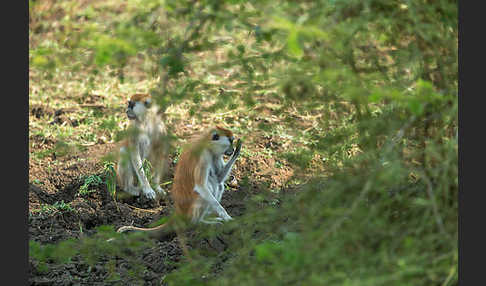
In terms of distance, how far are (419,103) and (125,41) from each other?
1.58m

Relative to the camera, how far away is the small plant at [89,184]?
24.7 ft

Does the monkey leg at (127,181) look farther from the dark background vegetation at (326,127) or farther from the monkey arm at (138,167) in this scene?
the dark background vegetation at (326,127)

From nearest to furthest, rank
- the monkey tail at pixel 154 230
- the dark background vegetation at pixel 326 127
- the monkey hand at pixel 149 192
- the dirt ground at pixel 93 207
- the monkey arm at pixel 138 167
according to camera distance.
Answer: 1. the dark background vegetation at pixel 326 127
2. the dirt ground at pixel 93 207
3. the monkey tail at pixel 154 230
4. the monkey hand at pixel 149 192
5. the monkey arm at pixel 138 167

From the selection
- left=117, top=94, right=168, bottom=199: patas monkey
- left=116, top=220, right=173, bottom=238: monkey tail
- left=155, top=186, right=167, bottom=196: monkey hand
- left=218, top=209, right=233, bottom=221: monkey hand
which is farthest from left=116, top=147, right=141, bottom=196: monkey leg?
left=218, top=209, right=233, bottom=221: monkey hand

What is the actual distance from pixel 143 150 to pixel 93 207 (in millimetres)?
1469

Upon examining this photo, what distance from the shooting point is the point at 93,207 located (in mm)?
7336

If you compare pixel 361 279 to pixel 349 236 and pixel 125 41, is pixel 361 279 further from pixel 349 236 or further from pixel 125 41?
pixel 125 41

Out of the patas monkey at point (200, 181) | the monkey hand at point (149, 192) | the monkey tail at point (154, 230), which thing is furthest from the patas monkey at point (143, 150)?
the monkey tail at point (154, 230)

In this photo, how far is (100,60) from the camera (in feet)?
11.3

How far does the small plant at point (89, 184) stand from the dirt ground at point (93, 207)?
0.05 metres

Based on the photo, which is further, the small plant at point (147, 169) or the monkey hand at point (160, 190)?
the small plant at point (147, 169)

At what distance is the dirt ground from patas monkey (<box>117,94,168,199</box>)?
0.18 metres

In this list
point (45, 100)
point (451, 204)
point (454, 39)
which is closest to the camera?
point (451, 204)

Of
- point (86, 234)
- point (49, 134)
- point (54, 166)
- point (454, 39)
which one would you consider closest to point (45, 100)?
point (49, 134)
